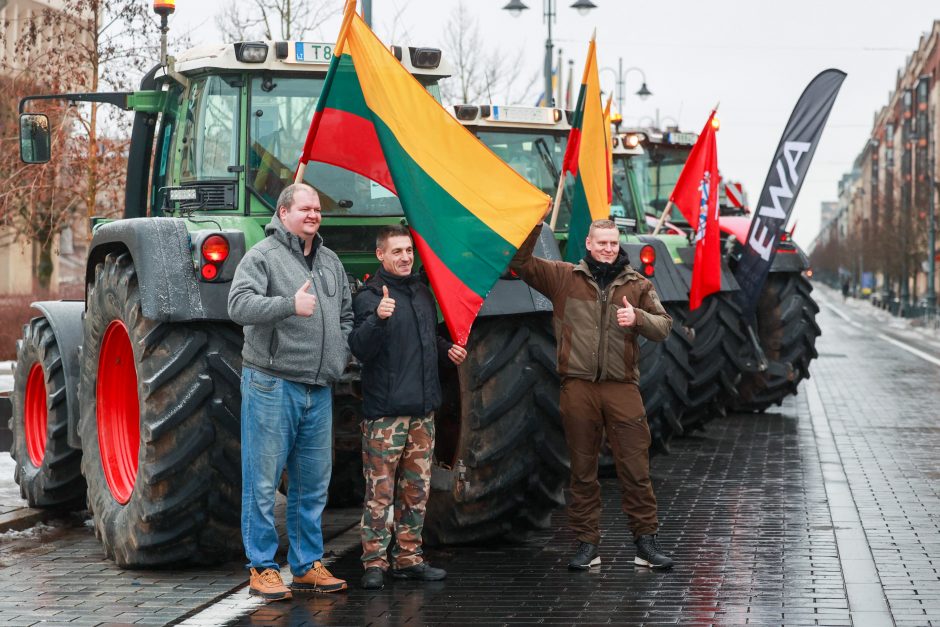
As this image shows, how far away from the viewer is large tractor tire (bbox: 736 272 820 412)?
16.1 meters

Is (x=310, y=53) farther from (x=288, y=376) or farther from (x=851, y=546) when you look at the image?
(x=851, y=546)

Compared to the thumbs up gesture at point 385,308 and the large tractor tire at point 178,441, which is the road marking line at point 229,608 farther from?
the thumbs up gesture at point 385,308

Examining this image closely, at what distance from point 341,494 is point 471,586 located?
2.68 metres

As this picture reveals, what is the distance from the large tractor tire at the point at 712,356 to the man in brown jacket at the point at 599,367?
5613 millimetres

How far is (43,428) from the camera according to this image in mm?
9672

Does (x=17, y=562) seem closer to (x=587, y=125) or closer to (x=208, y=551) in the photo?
(x=208, y=551)

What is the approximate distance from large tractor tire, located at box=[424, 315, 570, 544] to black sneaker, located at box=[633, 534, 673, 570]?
523 millimetres

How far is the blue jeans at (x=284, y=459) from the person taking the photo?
679cm

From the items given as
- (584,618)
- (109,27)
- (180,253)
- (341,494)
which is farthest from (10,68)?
(584,618)

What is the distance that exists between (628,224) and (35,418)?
5.45 m

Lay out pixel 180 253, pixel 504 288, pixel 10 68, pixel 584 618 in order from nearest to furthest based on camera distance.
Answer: pixel 584 618
pixel 180 253
pixel 504 288
pixel 10 68

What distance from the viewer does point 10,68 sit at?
848 inches

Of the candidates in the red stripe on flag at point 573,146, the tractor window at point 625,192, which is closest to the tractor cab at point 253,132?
the red stripe on flag at point 573,146

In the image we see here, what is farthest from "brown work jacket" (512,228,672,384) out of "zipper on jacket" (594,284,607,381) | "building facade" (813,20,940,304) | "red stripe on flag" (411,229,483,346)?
"building facade" (813,20,940,304)
